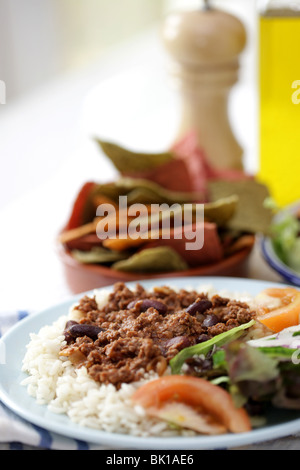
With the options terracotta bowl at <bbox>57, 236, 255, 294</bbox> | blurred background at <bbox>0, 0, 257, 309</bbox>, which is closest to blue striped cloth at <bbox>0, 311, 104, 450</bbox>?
terracotta bowl at <bbox>57, 236, 255, 294</bbox>

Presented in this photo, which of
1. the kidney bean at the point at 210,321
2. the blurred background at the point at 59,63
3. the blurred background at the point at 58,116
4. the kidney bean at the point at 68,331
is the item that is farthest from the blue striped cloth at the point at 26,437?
the blurred background at the point at 59,63

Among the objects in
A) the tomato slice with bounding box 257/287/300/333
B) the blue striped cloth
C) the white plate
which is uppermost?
the tomato slice with bounding box 257/287/300/333

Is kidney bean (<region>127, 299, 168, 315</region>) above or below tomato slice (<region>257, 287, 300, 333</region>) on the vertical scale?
above

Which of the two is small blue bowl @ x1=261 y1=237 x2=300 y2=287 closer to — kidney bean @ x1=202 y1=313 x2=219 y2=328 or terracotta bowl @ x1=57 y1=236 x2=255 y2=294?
terracotta bowl @ x1=57 y1=236 x2=255 y2=294

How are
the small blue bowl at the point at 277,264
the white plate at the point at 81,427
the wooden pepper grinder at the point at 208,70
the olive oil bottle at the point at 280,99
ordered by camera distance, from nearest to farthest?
1. the white plate at the point at 81,427
2. the small blue bowl at the point at 277,264
3. the olive oil bottle at the point at 280,99
4. the wooden pepper grinder at the point at 208,70

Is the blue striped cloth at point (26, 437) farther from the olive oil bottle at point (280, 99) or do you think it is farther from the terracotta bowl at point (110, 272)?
the olive oil bottle at point (280, 99)

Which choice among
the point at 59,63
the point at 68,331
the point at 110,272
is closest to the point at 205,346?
the point at 68,331

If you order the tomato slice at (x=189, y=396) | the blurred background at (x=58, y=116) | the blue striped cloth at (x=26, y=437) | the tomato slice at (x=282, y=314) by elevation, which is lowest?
the blue striped cloth at (x=26, y=437)
